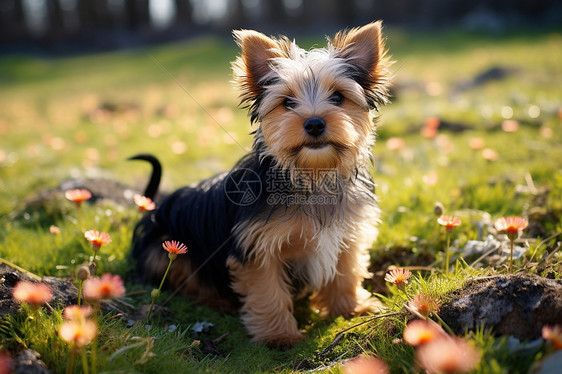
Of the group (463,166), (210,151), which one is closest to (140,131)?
(210,151)

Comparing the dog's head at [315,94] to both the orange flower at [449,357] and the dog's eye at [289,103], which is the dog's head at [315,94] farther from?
the orange flower at [449,357]

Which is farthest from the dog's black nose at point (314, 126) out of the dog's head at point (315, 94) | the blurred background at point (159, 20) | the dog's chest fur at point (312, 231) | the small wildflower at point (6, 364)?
the blurred background at point (159, 20)

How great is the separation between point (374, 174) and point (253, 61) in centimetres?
344

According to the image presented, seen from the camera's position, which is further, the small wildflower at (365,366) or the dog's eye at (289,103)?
the dog's eye at (289,103)

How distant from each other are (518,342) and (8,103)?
20.1 m

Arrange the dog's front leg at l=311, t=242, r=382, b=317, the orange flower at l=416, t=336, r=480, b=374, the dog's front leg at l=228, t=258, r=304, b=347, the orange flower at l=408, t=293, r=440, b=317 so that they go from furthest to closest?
the dog's front leg at l=311, t=242, r=382, b=317
the dog's front leg at l=228, t=258, r=304, b=347
the orange flower at l=408, t=293, r=440, b=317
the orange flower at l=416, t=336, r=480, b=374

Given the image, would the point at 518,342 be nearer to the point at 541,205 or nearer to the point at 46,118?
the point at 541,205

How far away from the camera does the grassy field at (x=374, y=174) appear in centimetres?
283

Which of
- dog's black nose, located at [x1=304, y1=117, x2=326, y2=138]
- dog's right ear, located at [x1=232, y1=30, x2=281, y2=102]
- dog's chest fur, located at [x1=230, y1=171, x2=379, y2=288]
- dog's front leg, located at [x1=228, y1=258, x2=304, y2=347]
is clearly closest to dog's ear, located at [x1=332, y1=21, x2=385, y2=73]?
dog's right ear, located at [x1=232, y1=30, x2=281, y2=102]

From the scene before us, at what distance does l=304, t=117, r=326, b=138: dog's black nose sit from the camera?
10.3ft

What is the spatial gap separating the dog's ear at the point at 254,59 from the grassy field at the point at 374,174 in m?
1.13

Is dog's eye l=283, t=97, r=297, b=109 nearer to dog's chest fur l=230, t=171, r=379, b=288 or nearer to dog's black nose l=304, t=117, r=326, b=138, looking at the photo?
dog's black nose l=304, t=117, r=326, b=138

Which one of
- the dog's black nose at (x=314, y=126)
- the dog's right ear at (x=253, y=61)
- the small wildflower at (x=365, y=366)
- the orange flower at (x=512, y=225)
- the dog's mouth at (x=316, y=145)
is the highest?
the dog's right ear at (x=253, y=61)

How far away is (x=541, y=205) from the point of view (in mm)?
4449
